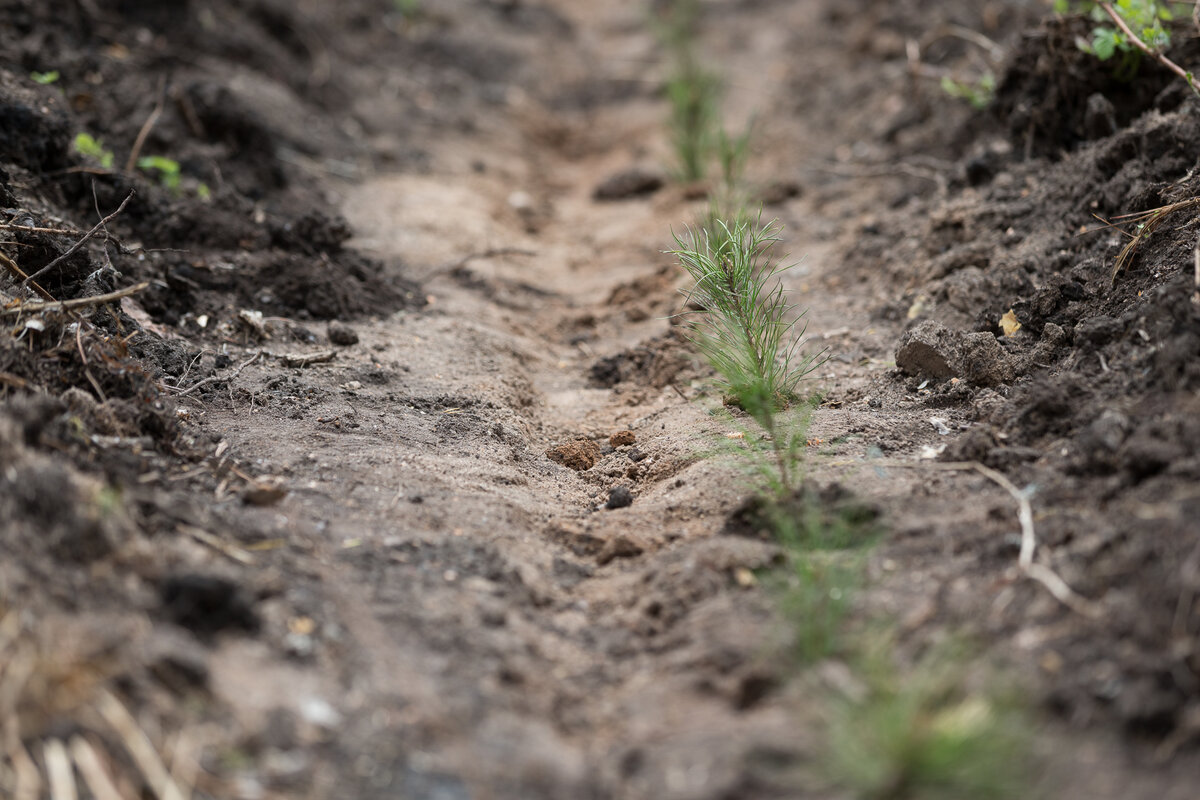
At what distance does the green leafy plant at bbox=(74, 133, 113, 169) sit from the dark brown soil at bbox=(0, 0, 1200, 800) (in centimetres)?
6

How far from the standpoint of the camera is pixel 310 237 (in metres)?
3.84

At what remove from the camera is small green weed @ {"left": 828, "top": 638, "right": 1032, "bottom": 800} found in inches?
56.4

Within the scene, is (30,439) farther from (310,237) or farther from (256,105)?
(256,105)

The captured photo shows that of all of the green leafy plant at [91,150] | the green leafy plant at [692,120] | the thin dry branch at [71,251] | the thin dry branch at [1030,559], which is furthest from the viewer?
the green leafy plant at [692,120]

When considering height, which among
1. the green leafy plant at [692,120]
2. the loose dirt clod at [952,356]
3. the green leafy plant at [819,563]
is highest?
the green leafy plant at [692,120]

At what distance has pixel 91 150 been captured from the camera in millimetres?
3666

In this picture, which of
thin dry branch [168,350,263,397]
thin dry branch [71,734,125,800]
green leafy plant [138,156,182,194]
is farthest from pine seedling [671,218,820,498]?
green leafy plant [138,156,182,194]

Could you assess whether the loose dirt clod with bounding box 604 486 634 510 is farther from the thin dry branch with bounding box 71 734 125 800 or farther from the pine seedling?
the thin dry branch with bounding box 71 734 125 800

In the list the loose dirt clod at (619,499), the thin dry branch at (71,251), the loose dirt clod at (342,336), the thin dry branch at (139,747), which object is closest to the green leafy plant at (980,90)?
the loose dirt clod at (619,499)

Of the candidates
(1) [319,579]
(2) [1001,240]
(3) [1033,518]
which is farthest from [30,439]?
(2) [1001,240]

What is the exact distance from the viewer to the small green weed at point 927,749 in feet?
4.70

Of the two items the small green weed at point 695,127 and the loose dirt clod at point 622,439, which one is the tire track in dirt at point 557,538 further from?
the small green weed at point 695,127

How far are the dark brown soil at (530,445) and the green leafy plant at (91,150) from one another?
6cm

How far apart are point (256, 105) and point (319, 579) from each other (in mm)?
3872
